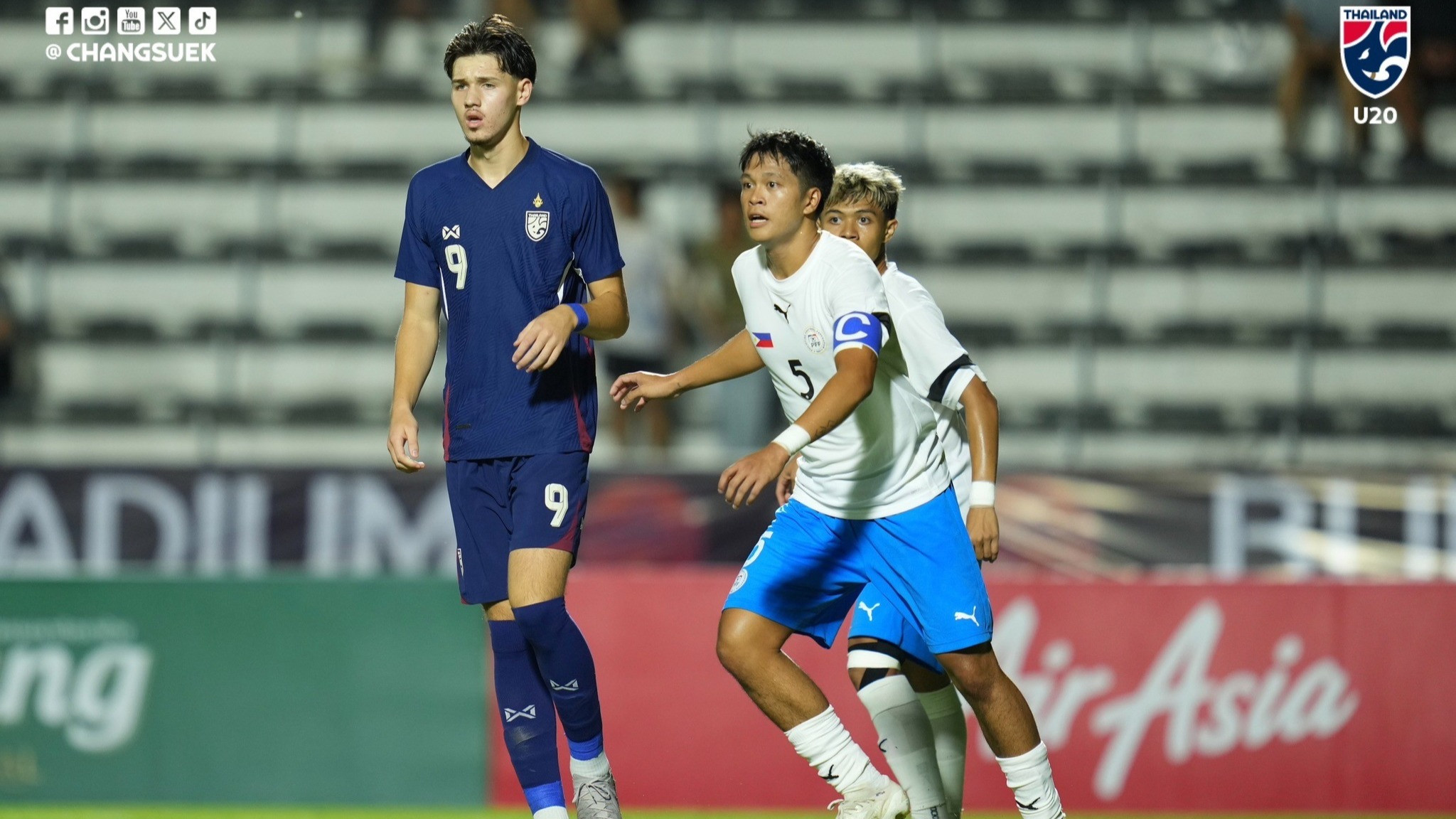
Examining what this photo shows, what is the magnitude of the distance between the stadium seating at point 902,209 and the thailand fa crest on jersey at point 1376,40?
11.4 feet


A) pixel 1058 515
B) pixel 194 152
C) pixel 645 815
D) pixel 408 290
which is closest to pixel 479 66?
pixel 408 290

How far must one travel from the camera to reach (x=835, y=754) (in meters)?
4.77

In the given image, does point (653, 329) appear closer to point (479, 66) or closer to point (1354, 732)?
point (1354, 732)

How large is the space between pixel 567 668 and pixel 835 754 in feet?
2.60

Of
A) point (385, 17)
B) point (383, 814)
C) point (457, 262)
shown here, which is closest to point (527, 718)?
point (457, 262)

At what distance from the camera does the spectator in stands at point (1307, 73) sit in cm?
1009

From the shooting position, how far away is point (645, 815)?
24.7ft

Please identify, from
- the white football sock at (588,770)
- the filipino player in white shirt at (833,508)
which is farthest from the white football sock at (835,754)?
the white football sock at (588,770)

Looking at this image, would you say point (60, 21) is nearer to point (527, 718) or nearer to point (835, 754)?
point (527, 718)

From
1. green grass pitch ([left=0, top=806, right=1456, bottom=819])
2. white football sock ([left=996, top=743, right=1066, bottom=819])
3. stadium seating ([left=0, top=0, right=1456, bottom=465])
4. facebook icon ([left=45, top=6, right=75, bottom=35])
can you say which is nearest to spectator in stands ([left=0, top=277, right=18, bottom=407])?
stadium seating ([left=0, top=0, right=1456, bottom=465])

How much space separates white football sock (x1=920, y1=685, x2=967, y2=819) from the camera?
18.0 feet

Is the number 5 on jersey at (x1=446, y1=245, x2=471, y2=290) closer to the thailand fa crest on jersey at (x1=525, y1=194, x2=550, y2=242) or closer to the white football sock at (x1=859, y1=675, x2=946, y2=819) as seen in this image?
the thailand fa crest on jersey at (x1=525, y1=194, x2=550, y2=242)

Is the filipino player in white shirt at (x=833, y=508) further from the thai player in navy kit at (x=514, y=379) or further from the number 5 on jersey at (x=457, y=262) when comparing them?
the number 5 on jersey at (x=457, y=262)

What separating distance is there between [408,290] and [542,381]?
0.49 meters
